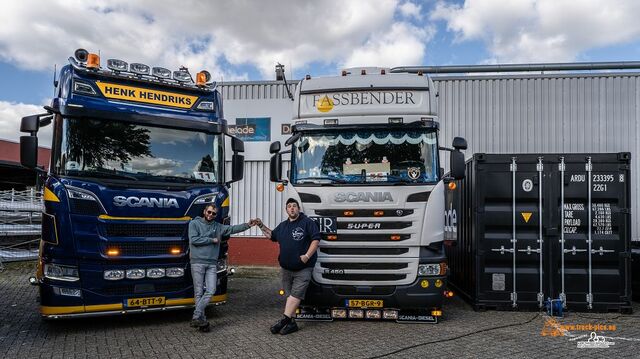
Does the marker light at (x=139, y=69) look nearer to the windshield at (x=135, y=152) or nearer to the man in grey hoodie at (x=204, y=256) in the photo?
the windshield at (x=135, y=152)

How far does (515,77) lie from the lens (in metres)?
12.6

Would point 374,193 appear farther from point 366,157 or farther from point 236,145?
point 236,145

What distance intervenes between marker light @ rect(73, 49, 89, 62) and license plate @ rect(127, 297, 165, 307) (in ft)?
10.9

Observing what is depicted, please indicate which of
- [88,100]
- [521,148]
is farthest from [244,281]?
[521,148]

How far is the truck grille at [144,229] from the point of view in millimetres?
6266

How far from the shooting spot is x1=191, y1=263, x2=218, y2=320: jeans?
6.51 m

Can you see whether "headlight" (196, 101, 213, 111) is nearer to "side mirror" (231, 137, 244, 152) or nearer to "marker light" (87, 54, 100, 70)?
"side mirror" (231, 137, 244, 152)

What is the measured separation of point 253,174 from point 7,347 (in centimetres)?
803

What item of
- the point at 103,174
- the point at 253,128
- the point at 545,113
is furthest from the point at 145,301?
the point at 545,113

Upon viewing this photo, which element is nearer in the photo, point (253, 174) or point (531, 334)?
point (531, 334)

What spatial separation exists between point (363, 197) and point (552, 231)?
311 cm

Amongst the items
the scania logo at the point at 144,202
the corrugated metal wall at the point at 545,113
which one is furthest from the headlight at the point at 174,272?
the corrugated metal wall at the point at 545,113

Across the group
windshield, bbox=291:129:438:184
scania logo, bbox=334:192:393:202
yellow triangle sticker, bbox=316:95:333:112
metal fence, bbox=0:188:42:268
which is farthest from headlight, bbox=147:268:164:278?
metal fence, bbox=0:188:42:268

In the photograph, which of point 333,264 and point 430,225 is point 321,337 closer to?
point 333,264
